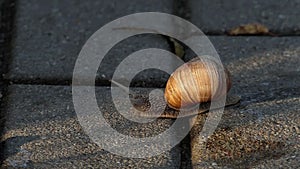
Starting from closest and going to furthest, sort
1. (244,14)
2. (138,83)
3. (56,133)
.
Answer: (56,133), (138,83), (244,14)

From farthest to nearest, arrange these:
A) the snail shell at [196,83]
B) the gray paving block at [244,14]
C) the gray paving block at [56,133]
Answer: the gray paving block at [244,14] < the snail shell at [196,83] < the gray paving block at [56,133]

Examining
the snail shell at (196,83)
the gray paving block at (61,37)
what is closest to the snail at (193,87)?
the snail shell at (196,83)

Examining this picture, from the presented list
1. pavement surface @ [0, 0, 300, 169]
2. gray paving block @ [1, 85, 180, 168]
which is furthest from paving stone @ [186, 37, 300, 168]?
gray paving block @ [1, 85, 180, 168]

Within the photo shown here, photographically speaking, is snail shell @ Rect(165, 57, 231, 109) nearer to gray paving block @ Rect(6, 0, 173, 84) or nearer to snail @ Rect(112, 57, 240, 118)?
snail @ Rect(112, 57, 240, 118)

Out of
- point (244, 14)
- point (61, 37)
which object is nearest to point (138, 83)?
point (61, 37)

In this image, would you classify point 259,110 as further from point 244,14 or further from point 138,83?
point 244,14

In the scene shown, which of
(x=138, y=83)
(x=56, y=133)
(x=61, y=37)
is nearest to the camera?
(x=56, y=133)

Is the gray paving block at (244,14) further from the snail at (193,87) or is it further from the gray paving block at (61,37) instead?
the snail at (193,87)
